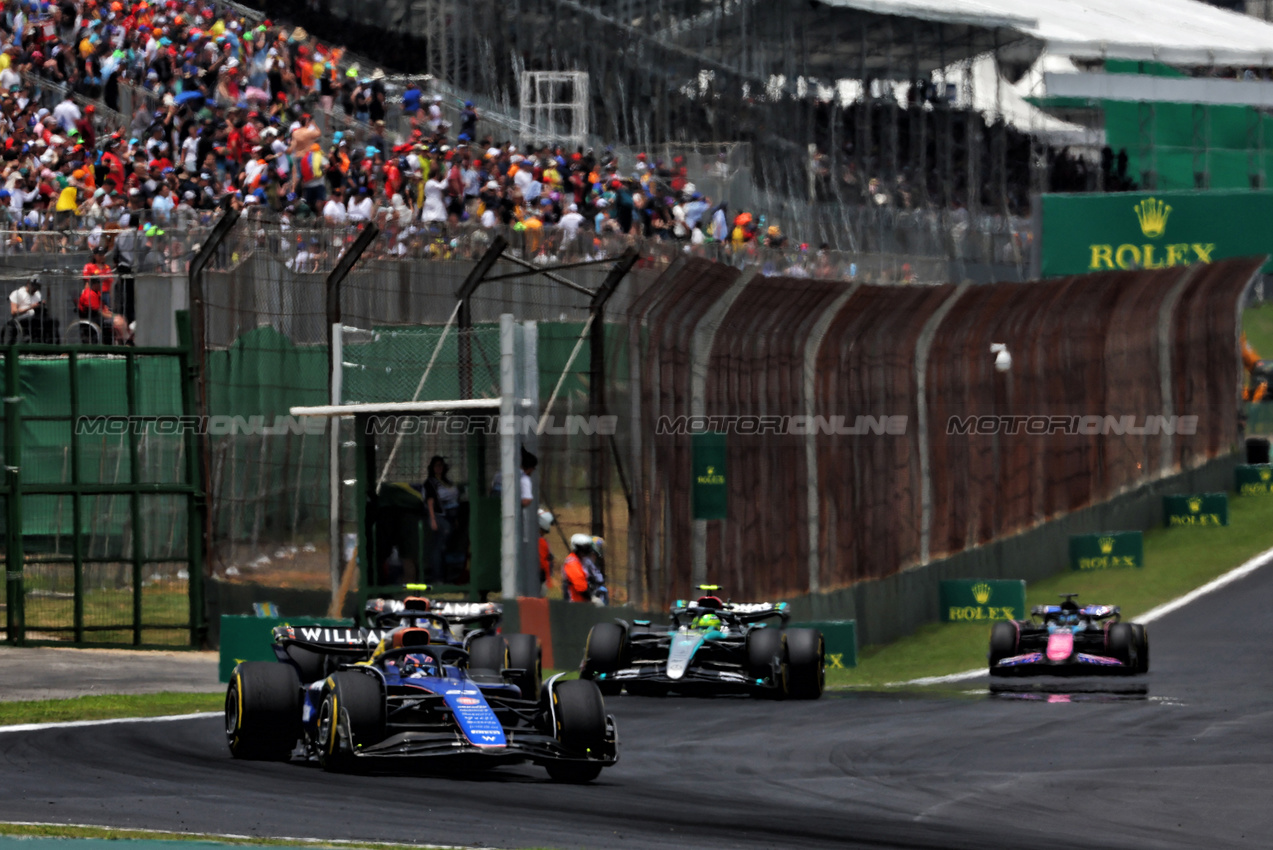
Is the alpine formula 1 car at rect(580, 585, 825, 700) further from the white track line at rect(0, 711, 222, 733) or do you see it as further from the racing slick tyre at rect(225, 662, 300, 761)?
the racing slick tyre at rect(225, 662, 300, 761)

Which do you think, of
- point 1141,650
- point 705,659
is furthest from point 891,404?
point 705,659

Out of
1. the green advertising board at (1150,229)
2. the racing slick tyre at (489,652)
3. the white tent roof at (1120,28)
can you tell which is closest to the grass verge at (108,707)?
the racing slick tyre at (489,652)

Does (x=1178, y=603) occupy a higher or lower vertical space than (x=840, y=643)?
lower

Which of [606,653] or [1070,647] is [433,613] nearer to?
[606,653]

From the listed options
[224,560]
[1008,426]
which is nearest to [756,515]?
[224,560]

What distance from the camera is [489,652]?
1315 cm

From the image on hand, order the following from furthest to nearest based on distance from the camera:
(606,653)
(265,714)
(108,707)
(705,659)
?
(705,659) → (606,653) → (108,707) → (265,714)

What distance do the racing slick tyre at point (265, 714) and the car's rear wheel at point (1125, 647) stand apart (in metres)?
9.09

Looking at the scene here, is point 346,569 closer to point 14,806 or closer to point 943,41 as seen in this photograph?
point 14,806

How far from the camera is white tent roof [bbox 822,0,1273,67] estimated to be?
4800 cm

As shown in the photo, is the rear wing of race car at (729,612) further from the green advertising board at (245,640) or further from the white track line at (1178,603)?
the green advertising board at (245,640)

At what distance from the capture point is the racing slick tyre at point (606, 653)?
51.0 ft

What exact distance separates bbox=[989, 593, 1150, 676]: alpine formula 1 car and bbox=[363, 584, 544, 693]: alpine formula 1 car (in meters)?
5.63

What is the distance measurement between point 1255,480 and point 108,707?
22.0m
